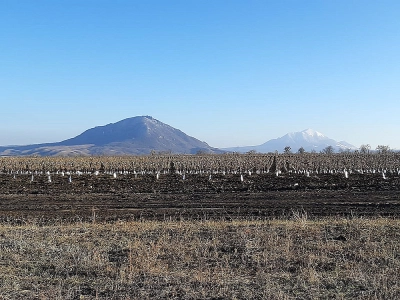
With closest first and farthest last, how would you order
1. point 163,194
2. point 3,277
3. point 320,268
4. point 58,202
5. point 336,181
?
point 3,277 → point 320,268 → point 58,202 → point 163,194 → point 336,181

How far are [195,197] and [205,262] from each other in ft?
52.3

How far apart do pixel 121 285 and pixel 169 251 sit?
227 cm

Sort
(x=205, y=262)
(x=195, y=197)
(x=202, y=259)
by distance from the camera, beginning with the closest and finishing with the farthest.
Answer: (x=205, y=262)
(x=202, y=259)
(x=195, y=197)

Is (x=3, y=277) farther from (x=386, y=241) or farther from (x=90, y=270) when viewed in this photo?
(x=386, y=241)

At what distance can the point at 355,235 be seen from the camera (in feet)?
35.0

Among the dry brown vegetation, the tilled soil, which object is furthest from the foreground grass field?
the tilled soil

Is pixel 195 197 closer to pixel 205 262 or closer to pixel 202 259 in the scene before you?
pixel 202 259

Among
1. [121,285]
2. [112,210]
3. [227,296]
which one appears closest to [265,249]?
[227,296]

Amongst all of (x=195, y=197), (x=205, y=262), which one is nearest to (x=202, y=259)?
(x=205, y=262)

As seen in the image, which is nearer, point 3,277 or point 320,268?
point 3,277

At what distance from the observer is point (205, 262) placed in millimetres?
8352

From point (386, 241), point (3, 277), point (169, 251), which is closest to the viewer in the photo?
point (3, 277)

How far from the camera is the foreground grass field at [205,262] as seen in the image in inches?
260

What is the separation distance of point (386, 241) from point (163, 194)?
17.7 m
